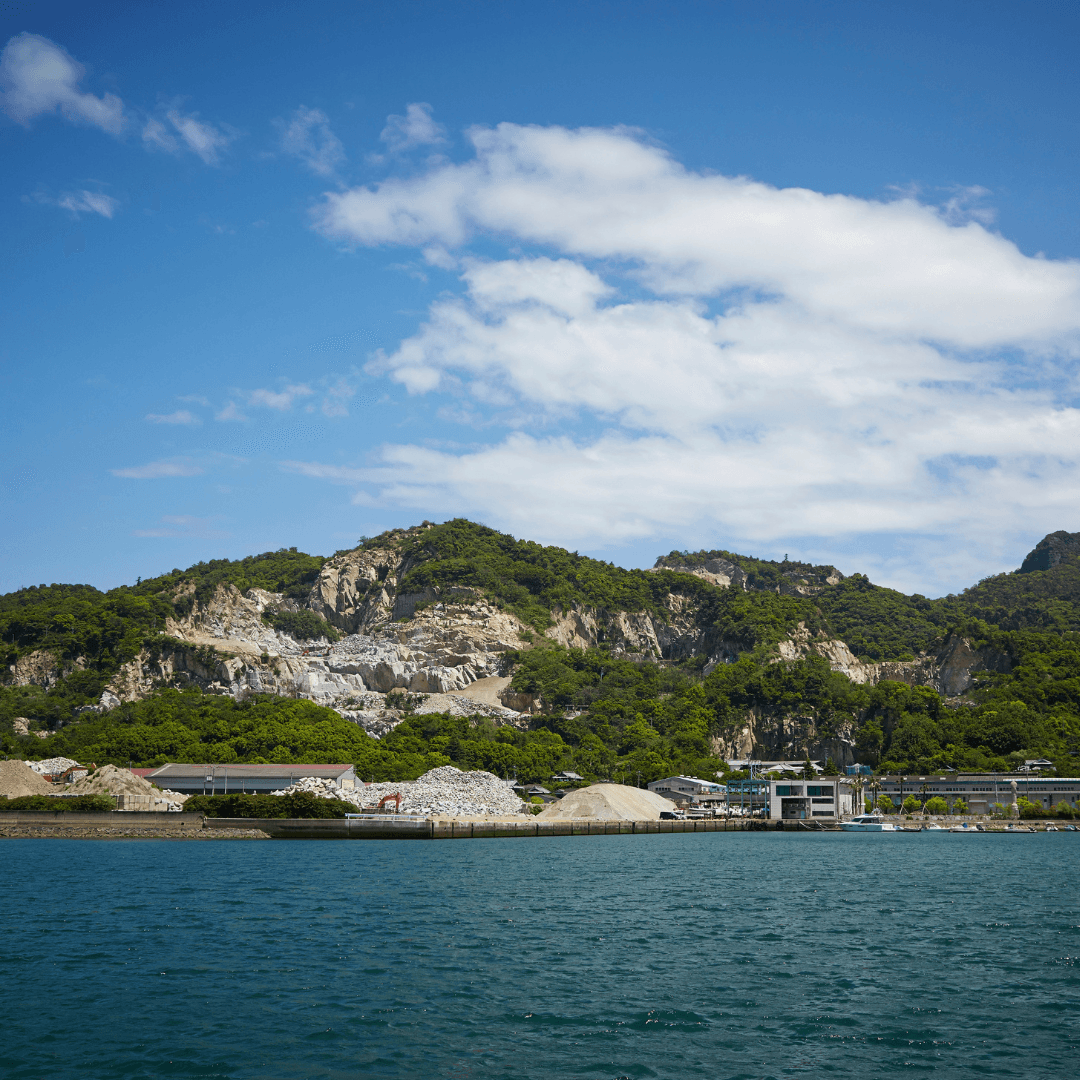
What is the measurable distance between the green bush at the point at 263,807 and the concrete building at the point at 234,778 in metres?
19.5

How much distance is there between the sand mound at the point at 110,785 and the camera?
88.2 metres

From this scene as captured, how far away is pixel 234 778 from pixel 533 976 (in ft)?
293

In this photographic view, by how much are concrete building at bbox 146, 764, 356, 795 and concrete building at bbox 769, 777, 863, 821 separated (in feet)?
161

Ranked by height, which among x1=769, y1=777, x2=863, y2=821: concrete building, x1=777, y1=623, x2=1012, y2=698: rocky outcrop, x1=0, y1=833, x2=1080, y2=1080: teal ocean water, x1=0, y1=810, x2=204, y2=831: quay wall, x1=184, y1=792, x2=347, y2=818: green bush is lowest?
x1=769, y1=777, x2=863, y2=821: concrete building

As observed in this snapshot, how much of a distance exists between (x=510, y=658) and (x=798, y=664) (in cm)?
4922

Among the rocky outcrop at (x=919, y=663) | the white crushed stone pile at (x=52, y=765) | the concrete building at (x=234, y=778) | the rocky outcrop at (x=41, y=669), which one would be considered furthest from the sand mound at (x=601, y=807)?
the rocky outcrop at (x=41, y=669)

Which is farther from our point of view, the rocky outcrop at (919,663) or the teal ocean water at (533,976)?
the rocky outcrop at (919,663)

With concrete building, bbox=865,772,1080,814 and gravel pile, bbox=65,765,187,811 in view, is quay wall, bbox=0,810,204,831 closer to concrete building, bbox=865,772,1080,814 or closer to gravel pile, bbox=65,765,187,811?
gravel pile, bbox=65,765,187,811

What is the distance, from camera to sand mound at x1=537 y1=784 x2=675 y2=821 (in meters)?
97.6

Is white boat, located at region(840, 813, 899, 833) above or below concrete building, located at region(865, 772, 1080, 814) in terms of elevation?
below

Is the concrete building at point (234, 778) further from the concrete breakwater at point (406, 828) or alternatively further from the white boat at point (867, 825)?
the white boat at point (867, 825)

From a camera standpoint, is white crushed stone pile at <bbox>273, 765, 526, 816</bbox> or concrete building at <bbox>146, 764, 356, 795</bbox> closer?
white crushed stone pile at <bbox>273, 765, 526, 816</bbox>

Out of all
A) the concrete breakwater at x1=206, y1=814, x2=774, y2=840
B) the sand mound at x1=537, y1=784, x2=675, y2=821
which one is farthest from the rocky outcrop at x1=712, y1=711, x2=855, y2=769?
the concrete breakwater at x1=206, y1=814, x2=774, y2=840

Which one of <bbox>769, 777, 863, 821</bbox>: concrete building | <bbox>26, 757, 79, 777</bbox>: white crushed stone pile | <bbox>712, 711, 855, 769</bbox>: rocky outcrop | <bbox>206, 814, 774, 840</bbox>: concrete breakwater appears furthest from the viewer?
<bbox>712, 711, 855, 769</bbox>: rocky outcrop
